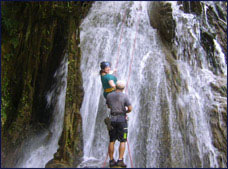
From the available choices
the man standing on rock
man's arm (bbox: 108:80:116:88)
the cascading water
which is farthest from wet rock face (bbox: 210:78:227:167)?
man's arm (bbox: 108:80:116:88)

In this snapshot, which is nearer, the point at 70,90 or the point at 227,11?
the point at 70,90

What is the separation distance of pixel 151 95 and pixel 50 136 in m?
3.15

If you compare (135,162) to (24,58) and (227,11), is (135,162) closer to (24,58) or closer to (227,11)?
(24,58)

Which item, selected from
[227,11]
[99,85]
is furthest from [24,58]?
[227,11]

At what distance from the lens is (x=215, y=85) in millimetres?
7121

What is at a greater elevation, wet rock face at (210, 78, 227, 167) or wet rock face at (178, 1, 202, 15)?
wet rock face at (178, 1, 202, 15)

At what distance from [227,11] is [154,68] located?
5235mm

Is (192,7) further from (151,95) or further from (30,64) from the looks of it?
(30,64)

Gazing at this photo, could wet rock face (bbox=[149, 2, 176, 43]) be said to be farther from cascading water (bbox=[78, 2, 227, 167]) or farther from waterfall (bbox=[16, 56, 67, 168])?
waterfall (bbox=[16, 56, 67, 168])

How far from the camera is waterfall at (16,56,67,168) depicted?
6.12 metres

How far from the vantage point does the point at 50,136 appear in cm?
674

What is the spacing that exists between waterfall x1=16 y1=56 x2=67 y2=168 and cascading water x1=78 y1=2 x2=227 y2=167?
755mm

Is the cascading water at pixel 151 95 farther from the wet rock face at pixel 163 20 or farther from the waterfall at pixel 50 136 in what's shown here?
the waterfall at pixel 50 136

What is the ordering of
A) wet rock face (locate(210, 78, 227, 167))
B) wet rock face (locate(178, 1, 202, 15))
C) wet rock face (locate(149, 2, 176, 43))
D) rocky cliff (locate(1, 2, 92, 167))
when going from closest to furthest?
1. rocky cliff (locate(1, 2, 92, 167))
2. wet rock face (locate(210, 78, 227, 167))
3. wet rock face (locate(149, 2, 176, 43))
4. wet rock face (locate(178, 1, 202, 15))
